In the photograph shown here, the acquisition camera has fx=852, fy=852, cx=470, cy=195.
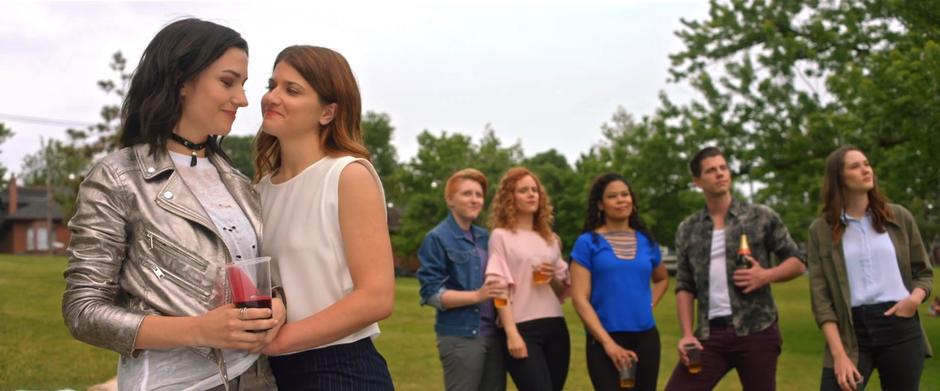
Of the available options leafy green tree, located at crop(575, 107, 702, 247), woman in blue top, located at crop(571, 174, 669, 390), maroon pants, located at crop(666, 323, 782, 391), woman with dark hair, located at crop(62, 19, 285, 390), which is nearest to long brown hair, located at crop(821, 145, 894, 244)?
maroon pants, located at crop(666, 323, 782, 391)

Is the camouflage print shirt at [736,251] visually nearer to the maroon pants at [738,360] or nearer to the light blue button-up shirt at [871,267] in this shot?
the maroon pants at [738,360]

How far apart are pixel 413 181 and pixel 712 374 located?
49.3m

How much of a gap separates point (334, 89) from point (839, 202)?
4.04 metres

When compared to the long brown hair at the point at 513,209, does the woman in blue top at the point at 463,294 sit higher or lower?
lower

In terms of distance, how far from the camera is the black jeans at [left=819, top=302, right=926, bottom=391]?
5336mm

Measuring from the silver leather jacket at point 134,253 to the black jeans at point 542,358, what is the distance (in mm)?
4090

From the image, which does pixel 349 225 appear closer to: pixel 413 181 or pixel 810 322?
pixel 810 322

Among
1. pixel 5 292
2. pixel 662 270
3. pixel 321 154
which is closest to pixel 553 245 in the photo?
pixel 662 270

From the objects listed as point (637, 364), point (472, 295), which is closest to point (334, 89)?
point (472, 295)

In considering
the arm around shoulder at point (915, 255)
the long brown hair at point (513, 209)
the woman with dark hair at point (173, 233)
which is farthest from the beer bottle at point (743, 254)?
the woman with dark hair at point (173, 233)

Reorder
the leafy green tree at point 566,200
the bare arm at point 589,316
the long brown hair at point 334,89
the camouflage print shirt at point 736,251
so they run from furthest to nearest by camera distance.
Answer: the leafy green tree at point 566,200, the bare arm at point 589,316, the camouflage print shirt at point 736,251, the long brown hair at point 334,89

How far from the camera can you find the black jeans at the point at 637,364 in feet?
20.1

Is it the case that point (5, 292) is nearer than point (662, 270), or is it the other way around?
point (662, 270)

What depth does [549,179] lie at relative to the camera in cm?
5378
